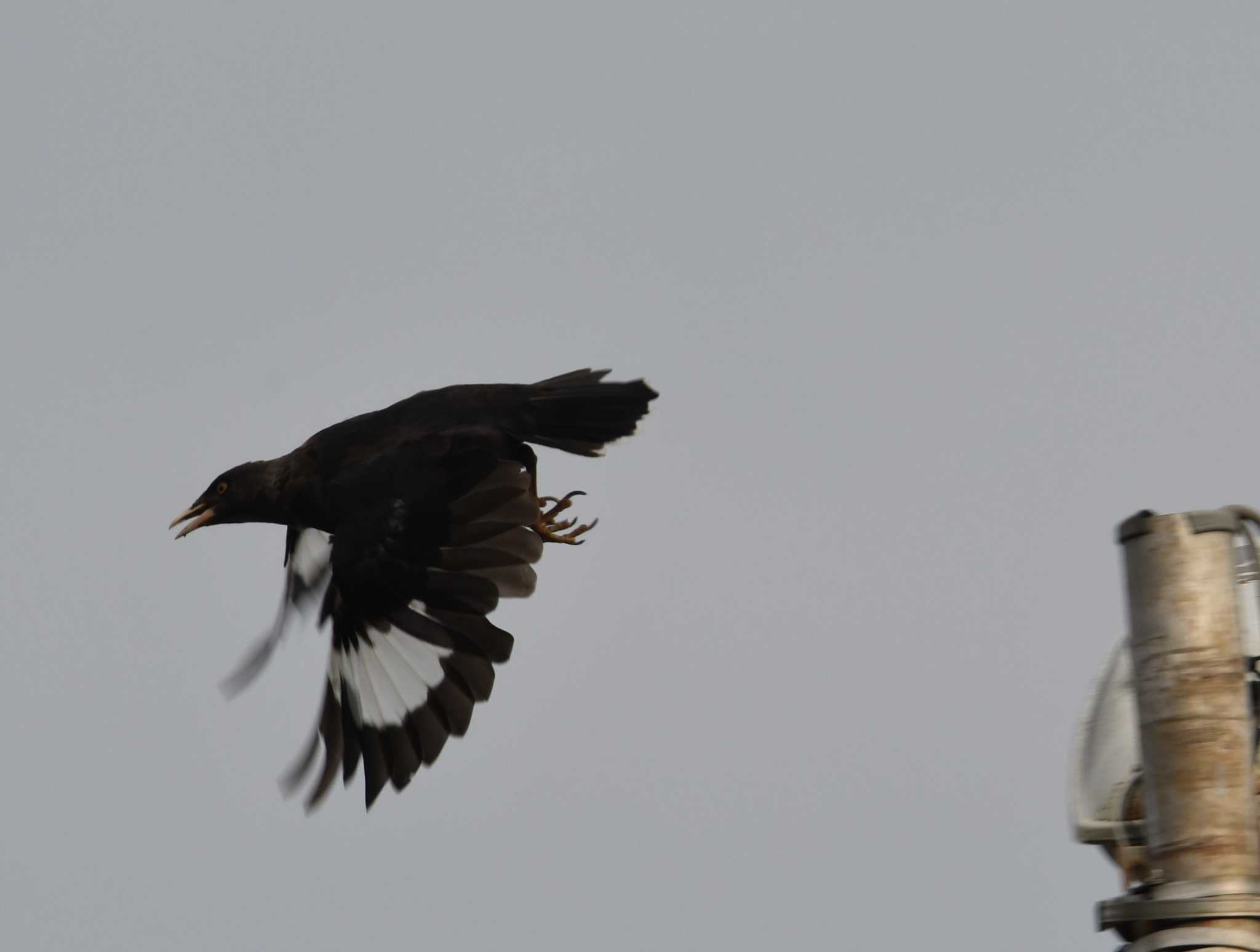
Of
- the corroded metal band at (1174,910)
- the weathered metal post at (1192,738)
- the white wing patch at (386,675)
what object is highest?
the white wing patch at (386,675)

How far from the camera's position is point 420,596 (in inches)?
332

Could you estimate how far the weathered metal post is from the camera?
4.54 meters

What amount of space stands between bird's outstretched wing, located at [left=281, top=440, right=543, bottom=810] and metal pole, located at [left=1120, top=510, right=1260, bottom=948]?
3722 millimetres

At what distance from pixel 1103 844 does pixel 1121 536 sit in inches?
35.0

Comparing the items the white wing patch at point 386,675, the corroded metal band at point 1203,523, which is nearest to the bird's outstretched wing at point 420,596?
the white wing patch at point 386,675

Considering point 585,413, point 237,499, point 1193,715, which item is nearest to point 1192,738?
point 1193,715

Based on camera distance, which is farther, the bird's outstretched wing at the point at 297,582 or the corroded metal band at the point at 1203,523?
A: the bird's outstretched wing at the point at 297,582

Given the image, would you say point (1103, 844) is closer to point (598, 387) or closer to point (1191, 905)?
point (1191, 905)

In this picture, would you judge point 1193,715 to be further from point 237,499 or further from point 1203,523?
point 237,499

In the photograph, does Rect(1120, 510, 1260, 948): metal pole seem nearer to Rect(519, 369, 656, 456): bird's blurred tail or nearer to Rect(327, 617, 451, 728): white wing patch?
Rect(519, 369, 656, 456): bird's blurred tail

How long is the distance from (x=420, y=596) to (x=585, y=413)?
1076mm

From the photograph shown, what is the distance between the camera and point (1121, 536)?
4891 mm

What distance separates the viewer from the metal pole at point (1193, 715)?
4566 mm

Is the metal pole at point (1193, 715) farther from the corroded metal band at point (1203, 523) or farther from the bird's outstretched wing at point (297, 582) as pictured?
the bird's outstretched wing at point (297, 582)
